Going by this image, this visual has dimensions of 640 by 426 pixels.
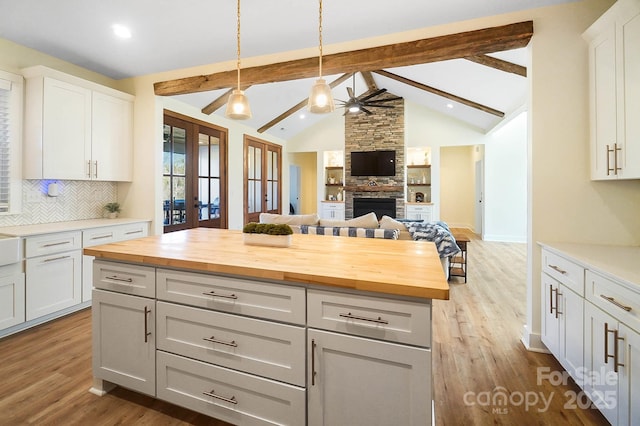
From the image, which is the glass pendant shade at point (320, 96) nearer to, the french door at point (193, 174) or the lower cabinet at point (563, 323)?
the lower cabinet at point (563, 323)

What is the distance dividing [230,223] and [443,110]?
5.71 meters

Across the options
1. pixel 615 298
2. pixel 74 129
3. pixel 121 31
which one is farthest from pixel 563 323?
pixel 74 129

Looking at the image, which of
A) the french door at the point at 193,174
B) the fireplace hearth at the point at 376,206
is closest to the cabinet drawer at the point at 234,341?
the french door at the point at 193,174

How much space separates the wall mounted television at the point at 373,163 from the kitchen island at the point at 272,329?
611cm

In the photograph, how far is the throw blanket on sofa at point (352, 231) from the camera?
3.18 m

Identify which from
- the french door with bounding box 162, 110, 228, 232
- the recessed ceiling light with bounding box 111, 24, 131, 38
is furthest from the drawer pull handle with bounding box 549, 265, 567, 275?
the french door with bounding box 162, 110, 228, 232

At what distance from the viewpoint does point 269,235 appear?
187cm

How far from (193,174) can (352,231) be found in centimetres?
299

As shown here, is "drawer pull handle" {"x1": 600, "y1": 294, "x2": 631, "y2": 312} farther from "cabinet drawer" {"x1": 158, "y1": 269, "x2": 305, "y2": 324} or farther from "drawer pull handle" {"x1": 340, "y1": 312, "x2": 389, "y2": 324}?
"cabinet drawer" {"x1": 158, "y1": 269, "x2": 305, "y2": 324}

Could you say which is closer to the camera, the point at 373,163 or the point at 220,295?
the point at 220,295

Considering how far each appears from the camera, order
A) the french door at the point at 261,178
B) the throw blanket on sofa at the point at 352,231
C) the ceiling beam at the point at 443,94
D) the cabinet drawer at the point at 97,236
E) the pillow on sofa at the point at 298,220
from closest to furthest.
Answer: the cabinet drawer at the point at 97,236
the throw blanket on sofa at the point at 352,231
the pillow on sofa at the point at 298,220
the ceiling beam at the point at 443,94
the french door at the point at 261,178

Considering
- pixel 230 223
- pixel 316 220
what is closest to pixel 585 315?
pixel 316 220

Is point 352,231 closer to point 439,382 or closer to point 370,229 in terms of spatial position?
point 370,229

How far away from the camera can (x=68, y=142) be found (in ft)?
10.2
